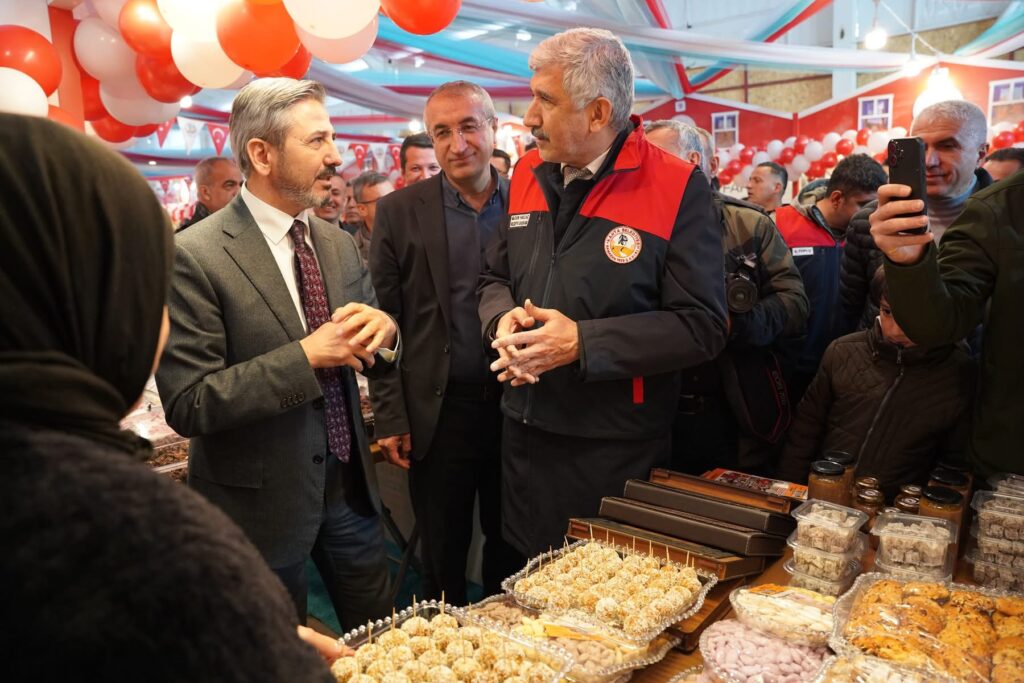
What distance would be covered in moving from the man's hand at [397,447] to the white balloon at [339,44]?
6.77ft

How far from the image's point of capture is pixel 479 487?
2768 millimetres

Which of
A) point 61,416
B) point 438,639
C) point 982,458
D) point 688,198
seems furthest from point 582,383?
point 61,416

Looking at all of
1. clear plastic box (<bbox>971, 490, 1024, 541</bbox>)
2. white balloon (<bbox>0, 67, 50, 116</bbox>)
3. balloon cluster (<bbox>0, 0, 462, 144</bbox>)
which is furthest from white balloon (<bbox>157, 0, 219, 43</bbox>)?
clear plastic box (<bbox>971, 490, 1024, 541</bbox>)

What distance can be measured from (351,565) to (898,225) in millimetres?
1622

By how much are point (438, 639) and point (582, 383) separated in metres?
0.84

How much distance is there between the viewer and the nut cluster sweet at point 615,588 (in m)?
1.34

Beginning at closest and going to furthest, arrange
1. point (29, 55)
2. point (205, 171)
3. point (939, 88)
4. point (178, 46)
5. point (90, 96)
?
point (29, 55) → point (178, 46) → point (90, 96) → point (205, 171) → point (939, 88)

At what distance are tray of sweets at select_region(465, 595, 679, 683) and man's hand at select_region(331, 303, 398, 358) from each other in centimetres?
73

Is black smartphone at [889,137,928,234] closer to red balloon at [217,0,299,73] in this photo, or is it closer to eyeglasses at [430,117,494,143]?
eyeglasses at [430,117,494,143]

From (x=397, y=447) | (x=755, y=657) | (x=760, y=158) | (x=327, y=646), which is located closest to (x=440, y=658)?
(x=327, y=646)

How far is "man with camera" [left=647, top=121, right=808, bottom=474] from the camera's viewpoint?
2598 mm

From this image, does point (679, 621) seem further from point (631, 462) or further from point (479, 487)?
point (479, 487)

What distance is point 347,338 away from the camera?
183cm

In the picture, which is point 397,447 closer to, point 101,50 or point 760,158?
point 101,50
